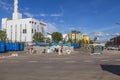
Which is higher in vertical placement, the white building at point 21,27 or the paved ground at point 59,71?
the white building at point 21,27

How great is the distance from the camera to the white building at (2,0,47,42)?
17962 centimetres

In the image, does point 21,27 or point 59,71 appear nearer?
point 59,71

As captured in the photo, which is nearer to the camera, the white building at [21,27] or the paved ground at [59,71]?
the paved ground at [59,71]

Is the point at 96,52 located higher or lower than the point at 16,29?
lower

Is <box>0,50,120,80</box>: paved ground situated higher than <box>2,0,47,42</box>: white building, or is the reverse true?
<box>2,0,47,42</box>: white building

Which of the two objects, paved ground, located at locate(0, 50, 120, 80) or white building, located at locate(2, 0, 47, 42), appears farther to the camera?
white building, located at locate(2, 0, 47, 42)

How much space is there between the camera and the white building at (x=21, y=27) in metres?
180

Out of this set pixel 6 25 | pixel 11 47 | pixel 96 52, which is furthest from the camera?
pixel 6 25

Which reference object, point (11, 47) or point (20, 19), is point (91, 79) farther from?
point (20, 19)

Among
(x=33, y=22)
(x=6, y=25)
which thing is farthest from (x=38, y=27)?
(x=6, y=25)

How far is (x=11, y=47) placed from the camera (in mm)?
83375

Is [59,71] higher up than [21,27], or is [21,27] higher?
[21,27]

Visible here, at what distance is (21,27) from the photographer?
184500mm

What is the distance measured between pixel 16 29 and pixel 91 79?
176 metres
